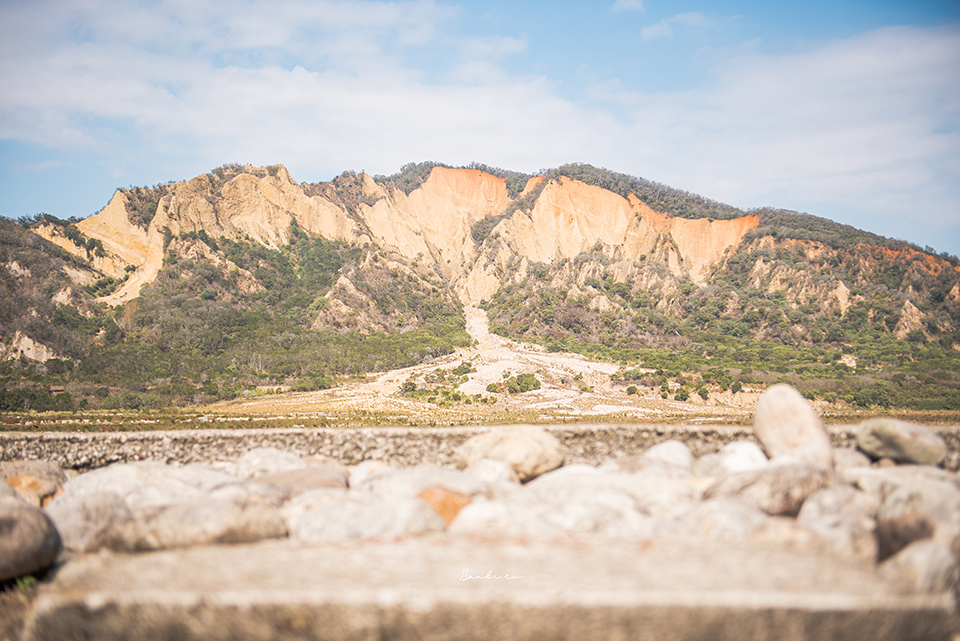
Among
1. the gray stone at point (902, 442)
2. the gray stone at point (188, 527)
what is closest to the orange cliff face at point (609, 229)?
the gray stone at point (902, 442)

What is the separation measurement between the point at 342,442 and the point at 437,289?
71.0 m

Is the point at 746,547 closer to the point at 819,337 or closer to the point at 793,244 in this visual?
the point at 819,337

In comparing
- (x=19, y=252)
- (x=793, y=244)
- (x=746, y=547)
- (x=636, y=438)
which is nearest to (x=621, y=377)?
(x=636, y=438)

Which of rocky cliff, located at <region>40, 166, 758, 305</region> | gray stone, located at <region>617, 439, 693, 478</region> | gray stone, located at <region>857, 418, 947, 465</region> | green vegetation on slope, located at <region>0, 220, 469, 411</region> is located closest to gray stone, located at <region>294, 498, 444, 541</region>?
gray stone, located at <region>617, 439, 693, 478</region>

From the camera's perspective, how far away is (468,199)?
10806cm

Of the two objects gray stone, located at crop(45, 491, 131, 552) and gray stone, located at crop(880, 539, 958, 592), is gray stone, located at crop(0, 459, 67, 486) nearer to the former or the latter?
gray stone, located at crop(45, 491, 131, 552)

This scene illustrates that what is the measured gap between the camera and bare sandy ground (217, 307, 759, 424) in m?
30.0

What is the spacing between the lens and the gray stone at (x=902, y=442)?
8.21 meters

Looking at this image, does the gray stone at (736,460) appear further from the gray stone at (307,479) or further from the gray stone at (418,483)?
the gray stone at (307,479)

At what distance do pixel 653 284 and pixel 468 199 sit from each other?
1899 inches

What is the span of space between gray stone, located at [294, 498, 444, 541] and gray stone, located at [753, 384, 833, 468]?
A: 600cm

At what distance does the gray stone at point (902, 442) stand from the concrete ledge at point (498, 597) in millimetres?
4798

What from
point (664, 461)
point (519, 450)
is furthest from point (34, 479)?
point (664, 461)

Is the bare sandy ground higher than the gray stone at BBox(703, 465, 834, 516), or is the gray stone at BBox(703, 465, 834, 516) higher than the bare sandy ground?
the gray stone at BBox(703, 465, 834, 516)
